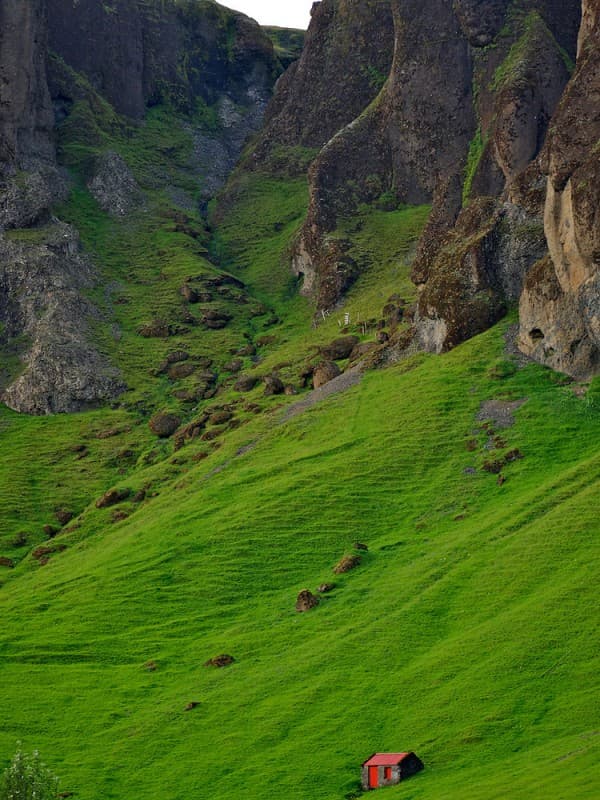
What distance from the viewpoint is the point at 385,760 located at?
92375 millimetres

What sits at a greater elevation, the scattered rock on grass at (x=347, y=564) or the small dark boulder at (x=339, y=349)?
the small dark boulder at (x=339, y=349)

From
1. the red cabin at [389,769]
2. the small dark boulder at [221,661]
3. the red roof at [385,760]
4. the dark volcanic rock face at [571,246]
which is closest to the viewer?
the red cabin at [389,769]

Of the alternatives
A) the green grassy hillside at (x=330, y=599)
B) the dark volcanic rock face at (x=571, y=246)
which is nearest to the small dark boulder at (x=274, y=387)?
the green grassy hillside at (x=330, y=599)

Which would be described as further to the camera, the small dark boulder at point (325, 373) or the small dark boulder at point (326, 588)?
the small dark boulder at point (325, 373)

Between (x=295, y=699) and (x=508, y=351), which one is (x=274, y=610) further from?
(x=508, y=351)

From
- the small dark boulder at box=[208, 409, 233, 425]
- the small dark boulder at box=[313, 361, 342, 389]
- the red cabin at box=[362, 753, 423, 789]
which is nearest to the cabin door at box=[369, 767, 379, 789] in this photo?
the red cabin at box=[362, 753, 423, 789]

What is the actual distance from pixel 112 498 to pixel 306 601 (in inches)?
1829

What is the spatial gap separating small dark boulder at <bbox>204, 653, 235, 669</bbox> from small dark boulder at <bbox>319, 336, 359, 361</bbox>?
73830mm

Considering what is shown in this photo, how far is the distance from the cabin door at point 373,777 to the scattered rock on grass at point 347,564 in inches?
1452

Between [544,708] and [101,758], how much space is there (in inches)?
1180

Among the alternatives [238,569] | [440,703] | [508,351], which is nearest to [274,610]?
[238,569]

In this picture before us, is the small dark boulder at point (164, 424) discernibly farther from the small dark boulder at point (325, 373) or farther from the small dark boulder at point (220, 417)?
the small dark boulder at point (325, 373)

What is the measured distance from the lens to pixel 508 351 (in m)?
158

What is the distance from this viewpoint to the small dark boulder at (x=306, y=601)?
12362 cm
